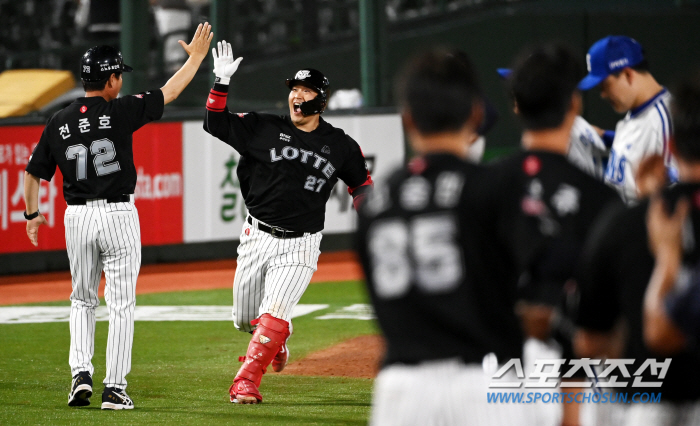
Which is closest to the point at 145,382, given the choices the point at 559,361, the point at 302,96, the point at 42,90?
the point at 302,96

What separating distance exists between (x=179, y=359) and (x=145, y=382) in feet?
2.97

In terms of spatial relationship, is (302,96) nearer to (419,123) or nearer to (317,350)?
(317,350)

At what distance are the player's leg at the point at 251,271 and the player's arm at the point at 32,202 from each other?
133cm

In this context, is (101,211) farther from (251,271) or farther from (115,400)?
(115,400)

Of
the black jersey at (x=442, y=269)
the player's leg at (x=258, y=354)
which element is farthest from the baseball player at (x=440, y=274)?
the player's leg at (x=258, y=354)

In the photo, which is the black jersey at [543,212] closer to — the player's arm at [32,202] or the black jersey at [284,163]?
the black jersey at [284,163]

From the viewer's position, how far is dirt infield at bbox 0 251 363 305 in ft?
38.2

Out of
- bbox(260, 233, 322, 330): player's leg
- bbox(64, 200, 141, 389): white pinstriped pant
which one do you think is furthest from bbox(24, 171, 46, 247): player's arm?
bbox(260, 233, 322, 330): player's leg

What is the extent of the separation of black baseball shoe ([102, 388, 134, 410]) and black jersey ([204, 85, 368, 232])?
4.74 ft

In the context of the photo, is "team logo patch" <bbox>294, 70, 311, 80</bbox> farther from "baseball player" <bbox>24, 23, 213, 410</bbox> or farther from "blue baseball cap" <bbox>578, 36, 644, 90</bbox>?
"blue baseball cap" <bbox>578, 36, 644, 90</bbox>

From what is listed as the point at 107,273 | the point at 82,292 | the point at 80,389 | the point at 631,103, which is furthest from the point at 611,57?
the point at 80,389

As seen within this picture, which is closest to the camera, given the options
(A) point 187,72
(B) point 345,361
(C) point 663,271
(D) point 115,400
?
(C) point 663,271

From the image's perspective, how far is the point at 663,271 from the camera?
234cm

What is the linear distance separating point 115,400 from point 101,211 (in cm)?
118
